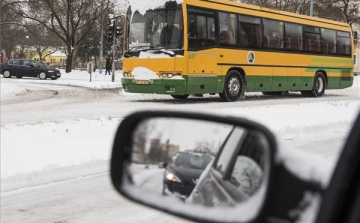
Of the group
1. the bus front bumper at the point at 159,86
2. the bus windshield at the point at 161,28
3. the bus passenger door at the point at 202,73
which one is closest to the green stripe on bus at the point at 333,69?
the bus passenger door at the point at 202,73

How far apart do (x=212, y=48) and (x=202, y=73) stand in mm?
874

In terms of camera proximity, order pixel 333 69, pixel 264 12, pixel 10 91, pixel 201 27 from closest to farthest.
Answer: pixel 201 27, pixel 264 12, pixel 10 91, pixel 333 69

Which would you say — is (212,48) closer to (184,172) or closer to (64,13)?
(184,172)

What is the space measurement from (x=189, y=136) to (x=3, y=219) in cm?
366

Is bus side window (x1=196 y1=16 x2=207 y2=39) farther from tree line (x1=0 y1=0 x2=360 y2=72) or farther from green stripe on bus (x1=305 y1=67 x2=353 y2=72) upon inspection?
tree line (x1=0 y1=0 x2=360 y2=72)

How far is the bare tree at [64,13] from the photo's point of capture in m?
43.7

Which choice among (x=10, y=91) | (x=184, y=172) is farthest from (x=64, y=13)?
(x=184, y=172)

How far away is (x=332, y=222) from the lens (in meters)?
1.02

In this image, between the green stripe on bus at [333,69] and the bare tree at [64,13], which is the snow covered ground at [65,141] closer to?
the green stripe on bus at [333,69]

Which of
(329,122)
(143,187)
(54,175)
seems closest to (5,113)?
(54,175)

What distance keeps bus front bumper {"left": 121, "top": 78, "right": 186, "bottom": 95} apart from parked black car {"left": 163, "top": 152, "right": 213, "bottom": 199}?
1321cm

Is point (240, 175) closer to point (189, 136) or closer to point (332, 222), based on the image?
point (189, 136)

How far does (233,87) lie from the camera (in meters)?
16.5

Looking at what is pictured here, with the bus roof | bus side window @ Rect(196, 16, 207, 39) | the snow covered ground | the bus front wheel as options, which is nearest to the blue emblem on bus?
the bus front wheel
